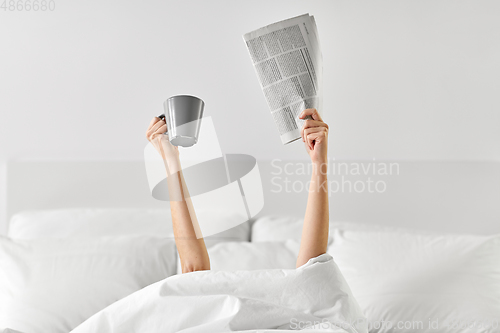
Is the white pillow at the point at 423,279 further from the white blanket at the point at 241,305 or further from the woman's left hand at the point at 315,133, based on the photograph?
the woman's left hand at the point at 315,133

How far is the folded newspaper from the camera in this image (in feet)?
3.66

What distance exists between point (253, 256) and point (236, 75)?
722mm

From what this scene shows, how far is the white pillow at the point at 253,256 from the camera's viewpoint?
4.58 feet

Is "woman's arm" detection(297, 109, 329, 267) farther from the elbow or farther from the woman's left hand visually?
the elbow

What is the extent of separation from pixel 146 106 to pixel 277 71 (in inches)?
30.6

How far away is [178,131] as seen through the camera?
1.13 metres

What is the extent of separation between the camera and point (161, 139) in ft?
4.17

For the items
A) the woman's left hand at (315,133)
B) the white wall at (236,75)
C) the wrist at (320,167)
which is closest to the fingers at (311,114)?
the woman's left hand at (315,133)

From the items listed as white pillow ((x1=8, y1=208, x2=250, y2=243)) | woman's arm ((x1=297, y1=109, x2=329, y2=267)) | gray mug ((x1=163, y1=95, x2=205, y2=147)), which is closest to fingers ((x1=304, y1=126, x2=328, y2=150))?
woman's arm ((x1=297, y1=109, x2=329, y2=267))

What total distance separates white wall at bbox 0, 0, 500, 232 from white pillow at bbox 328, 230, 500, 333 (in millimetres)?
427

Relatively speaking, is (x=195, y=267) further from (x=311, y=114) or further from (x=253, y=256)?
(x=311, y=114)

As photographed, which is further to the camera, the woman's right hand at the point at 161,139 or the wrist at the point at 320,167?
the woman's right hand at the point at 161,139

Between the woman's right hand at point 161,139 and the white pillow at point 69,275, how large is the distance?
34 cm

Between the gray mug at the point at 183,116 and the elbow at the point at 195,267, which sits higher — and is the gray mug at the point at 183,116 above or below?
above
